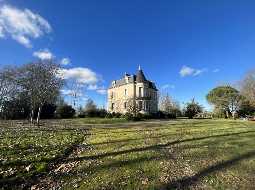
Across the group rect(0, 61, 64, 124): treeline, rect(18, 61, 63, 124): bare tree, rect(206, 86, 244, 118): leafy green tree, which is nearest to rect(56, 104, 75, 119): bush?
rect(0, 61, 64, 124): treeline

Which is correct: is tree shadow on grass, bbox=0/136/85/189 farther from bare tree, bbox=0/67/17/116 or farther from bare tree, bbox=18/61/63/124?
bare tree, bbox=0/67/17/116

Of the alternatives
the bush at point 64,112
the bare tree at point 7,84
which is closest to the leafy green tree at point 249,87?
the bush at point 64,112

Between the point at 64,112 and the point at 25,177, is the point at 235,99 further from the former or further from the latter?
the point at 25,177

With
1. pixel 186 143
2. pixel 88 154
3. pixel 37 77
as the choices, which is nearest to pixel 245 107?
pixel 37 77

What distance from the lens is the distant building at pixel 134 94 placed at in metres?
69.9

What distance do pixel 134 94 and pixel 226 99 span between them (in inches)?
895

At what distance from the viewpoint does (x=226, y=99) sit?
214 feet

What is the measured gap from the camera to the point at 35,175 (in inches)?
342

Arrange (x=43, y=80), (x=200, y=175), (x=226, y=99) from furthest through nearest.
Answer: (x=226, y=99), (x=43, y=80), (x=200, y=175)

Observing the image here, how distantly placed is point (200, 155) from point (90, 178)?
5235 millimetres

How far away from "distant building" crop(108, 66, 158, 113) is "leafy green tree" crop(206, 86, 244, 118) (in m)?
15.3

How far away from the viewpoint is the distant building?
229 ft

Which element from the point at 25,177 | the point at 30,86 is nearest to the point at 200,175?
the point at 25,177

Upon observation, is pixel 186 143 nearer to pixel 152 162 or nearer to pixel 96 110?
pixel 152 162
